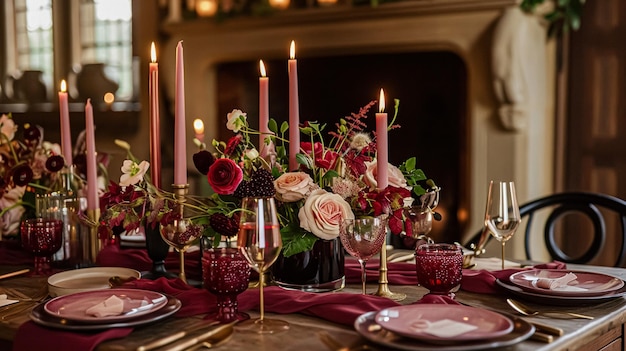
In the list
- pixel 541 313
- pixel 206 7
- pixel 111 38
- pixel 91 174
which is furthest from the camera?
pixel 111 38

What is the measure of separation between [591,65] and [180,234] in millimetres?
2554

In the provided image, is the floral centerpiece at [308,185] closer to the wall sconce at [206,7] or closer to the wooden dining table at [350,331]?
the wooden dining table at [350,331]

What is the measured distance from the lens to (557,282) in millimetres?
1461

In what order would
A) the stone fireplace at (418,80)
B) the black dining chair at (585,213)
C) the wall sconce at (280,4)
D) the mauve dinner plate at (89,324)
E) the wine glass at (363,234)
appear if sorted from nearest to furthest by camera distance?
the mauve dinner plate at (89,324) → the wine glass at (363,234) → the black dining chair at (585,213) → the stone fireplace at (418,80) → the wall sconce at (280,4)

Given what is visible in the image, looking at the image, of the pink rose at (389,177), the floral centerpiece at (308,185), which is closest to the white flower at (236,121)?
the floral centerpiece at (308,185)

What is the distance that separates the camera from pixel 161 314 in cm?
129

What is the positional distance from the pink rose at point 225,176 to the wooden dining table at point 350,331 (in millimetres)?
223

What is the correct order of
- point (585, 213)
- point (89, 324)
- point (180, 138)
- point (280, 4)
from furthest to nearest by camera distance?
point (280, 4)
point (585, 213)
point (180, 138)
point (89, 324)

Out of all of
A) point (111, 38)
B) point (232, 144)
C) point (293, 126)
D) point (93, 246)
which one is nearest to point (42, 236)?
point (93, 246)

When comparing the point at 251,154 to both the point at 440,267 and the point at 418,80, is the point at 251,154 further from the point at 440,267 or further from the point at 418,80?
the point at 418,80

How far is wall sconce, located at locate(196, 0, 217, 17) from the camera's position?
4.51m

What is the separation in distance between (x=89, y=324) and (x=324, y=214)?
441 mm

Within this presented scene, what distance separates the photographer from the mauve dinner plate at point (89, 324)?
1.23 meters

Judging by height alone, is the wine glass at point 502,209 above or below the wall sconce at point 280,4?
below
